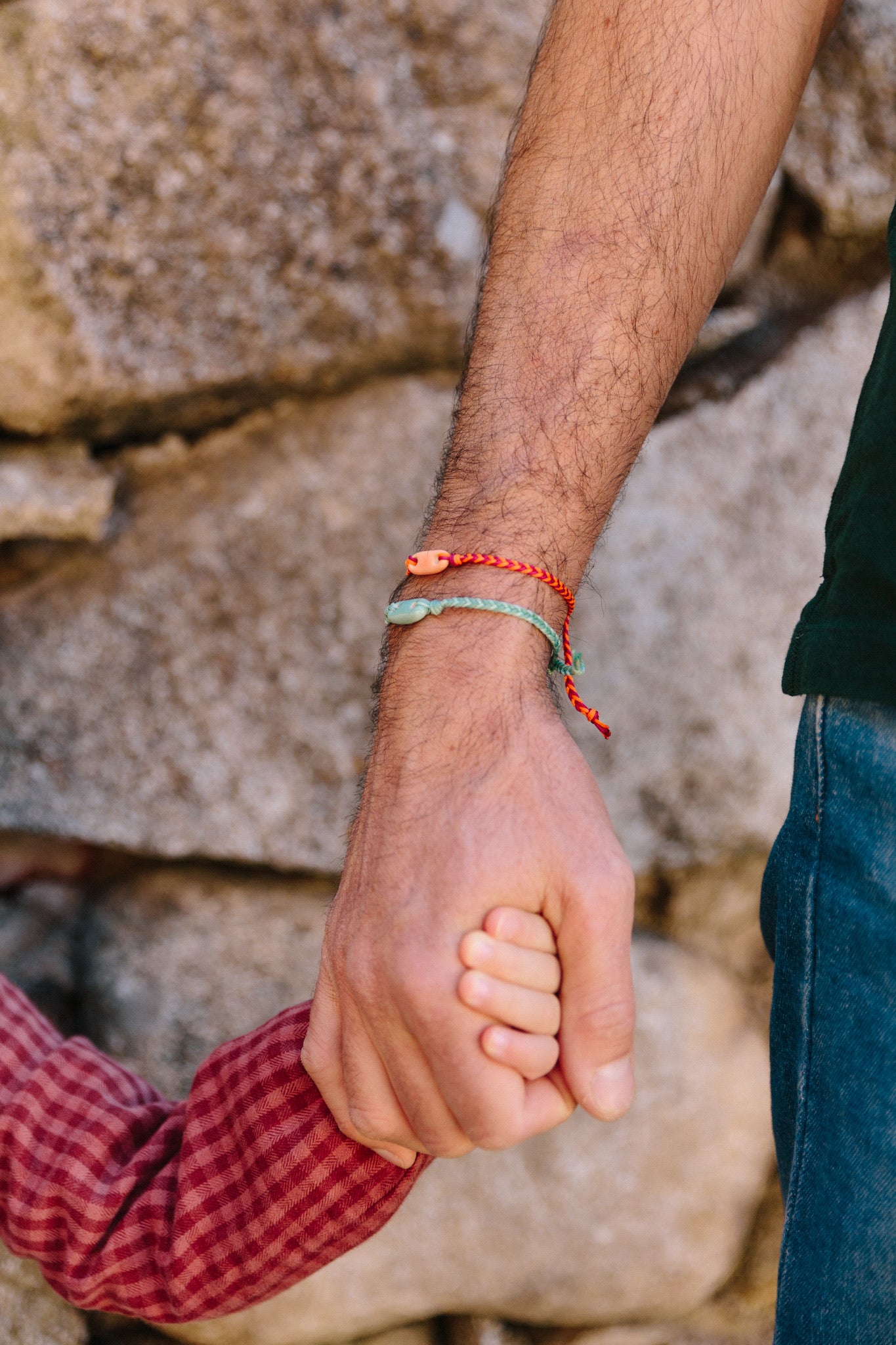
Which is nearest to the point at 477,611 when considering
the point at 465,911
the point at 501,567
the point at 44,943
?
the point at 501,567

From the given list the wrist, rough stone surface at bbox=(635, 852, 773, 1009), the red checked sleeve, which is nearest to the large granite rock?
rough stone surface at bbox=(635, 852, 773, 1009)

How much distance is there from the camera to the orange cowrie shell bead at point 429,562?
735mm

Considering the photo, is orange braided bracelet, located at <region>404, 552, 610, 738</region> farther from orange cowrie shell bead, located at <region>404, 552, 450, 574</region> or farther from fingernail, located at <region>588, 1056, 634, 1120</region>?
fingernail, located at <region>588, 1056, 634, 1120</region>

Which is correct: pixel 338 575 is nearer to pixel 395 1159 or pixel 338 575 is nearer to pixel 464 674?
pixel 464 674

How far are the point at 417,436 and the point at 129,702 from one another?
0.50m

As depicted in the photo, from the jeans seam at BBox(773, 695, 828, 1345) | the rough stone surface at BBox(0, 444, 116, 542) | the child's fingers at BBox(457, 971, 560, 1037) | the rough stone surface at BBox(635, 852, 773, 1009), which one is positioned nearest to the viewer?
the child's fingers at BBox(457, 971, 560, 1037)

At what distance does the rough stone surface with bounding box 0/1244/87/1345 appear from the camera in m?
1.09

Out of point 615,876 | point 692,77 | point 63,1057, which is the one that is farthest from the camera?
point 63,1057

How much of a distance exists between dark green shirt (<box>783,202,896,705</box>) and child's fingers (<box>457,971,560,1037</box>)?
0.30 meters

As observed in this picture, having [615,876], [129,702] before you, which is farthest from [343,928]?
[129,702]

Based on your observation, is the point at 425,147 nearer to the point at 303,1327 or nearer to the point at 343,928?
the point at 343,928

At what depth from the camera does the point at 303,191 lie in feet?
3.94

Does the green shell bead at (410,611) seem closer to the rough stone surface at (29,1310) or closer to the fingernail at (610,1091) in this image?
the fingernail at (610,1091)

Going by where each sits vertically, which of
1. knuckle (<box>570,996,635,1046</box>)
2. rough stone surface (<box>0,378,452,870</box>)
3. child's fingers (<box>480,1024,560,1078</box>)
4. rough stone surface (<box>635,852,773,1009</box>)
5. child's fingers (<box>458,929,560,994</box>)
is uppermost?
child's fingers (<box>458,929,560,994</box>)
